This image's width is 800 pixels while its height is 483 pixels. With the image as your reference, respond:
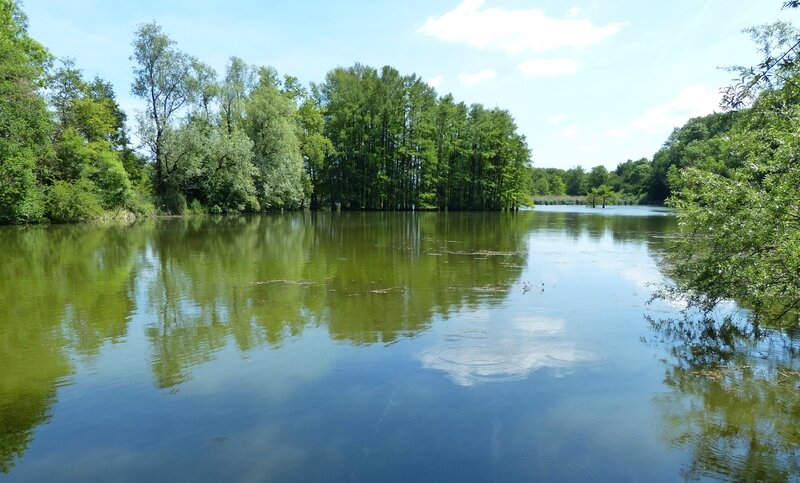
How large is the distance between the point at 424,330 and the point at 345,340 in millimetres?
1465

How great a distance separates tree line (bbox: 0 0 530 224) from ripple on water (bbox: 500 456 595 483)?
32.4 m

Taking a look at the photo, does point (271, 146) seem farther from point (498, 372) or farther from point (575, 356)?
point (498, 372)

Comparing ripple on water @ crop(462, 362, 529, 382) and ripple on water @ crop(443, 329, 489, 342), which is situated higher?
ripple on water @ crop(443, 329, 489, 342)

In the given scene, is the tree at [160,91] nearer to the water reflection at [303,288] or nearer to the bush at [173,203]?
the bush at [173,203]

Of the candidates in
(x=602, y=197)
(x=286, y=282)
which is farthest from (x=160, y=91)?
(x=602, y=197)

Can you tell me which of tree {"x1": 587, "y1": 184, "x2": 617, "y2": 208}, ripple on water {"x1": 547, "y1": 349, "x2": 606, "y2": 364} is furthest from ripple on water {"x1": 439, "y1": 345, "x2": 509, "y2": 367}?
tree {"x1": 587, "y1": 184, "x2": 617, "y2": 208}

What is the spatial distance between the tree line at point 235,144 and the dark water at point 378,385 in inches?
870

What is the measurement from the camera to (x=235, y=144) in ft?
142

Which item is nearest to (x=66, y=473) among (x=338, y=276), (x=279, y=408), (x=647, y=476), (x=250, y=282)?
(x=279, y=408)

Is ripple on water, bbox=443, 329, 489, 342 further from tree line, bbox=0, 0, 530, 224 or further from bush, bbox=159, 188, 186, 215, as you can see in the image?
bush, bbox=159, 188, 186, 215

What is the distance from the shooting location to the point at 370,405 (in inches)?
228

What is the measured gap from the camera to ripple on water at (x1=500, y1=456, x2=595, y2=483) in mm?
4410

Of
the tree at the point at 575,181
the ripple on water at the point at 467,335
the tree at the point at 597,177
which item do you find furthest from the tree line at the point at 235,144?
the tree at the point at 575,181

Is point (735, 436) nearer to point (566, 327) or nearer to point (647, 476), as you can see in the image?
point (647, 476)
